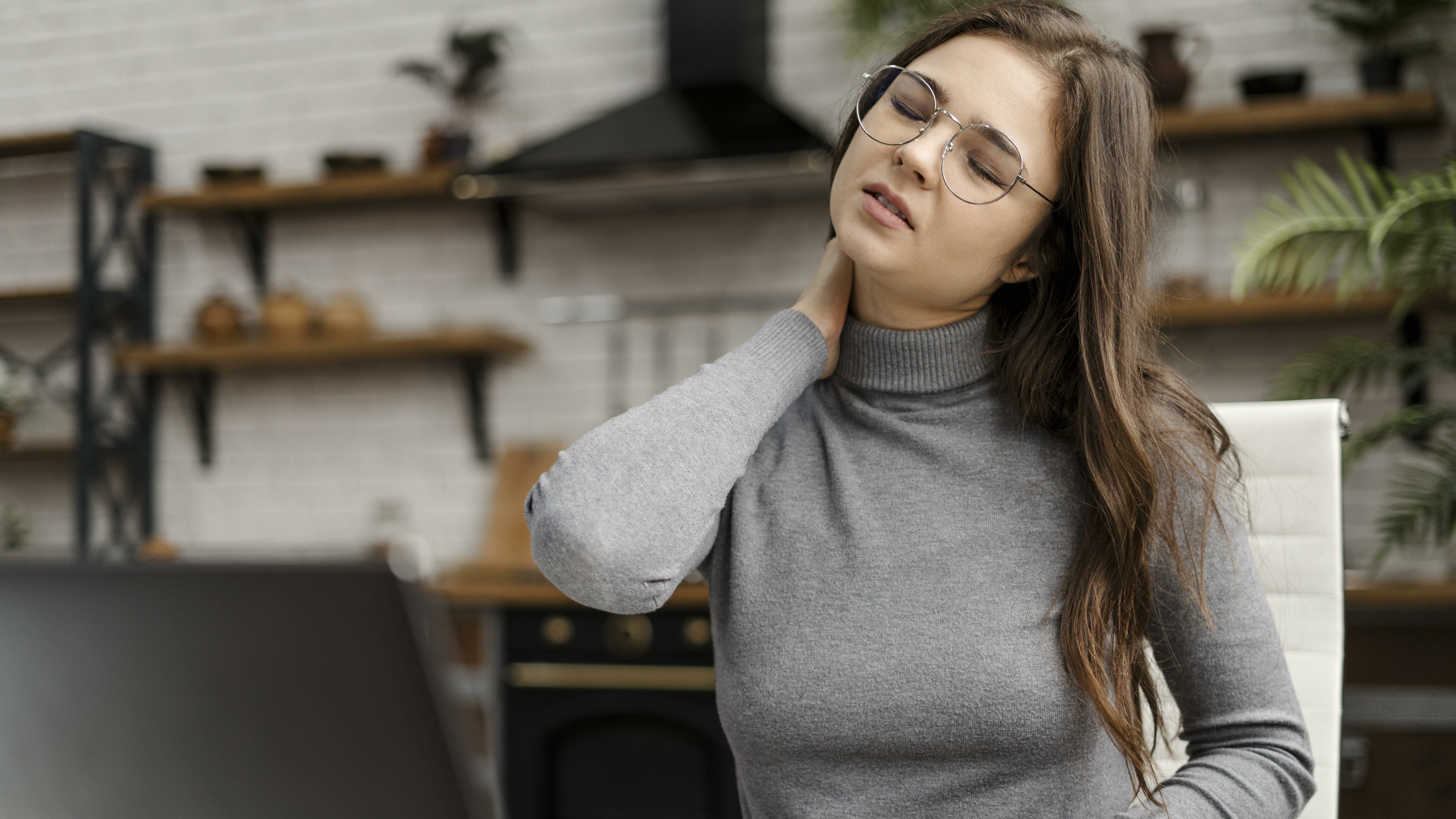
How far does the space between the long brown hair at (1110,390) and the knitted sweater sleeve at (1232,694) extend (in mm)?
17

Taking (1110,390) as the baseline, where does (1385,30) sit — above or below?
above

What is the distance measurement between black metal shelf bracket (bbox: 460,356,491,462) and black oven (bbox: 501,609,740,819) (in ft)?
2.39

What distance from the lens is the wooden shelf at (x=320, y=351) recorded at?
3064 millimetres

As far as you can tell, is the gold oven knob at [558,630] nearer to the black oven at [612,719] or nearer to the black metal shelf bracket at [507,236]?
the black oven at [612,719]

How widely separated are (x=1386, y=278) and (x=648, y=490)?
65.2 inches

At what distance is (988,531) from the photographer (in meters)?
0.96

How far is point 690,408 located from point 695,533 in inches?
4.2

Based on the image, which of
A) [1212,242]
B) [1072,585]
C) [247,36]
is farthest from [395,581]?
[247,36]

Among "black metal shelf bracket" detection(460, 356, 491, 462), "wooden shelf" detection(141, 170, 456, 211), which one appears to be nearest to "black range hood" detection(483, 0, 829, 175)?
"wooden shelf" detection(141, 170, 456, 211)

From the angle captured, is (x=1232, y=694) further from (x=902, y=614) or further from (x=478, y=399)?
(x=478, y=399)

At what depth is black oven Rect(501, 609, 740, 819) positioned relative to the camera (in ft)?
8.29

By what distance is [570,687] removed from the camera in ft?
8.54

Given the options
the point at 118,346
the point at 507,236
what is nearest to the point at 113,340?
the point at 118,346

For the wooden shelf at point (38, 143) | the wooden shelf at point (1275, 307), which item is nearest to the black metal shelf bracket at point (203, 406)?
the wooden shelf at point (38, 143)
